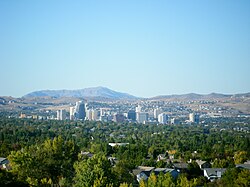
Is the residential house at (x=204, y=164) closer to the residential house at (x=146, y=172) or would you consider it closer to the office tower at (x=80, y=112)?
the residential house at (x=146, y=172)

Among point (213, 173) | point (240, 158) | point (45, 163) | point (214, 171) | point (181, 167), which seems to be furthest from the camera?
point (240, 158)

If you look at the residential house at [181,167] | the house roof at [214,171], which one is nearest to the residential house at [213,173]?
the house roof at [214,171]

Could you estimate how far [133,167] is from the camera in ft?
121

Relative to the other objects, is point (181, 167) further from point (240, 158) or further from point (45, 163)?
point (45, 163)

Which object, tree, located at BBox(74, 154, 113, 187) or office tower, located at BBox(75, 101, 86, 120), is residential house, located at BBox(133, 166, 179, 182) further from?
office tower, located at BBox(75, 101, 86, 120)

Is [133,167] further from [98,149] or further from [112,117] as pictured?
[112,117]

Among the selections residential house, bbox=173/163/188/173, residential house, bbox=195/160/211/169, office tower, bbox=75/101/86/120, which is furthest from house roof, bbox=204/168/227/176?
office tower, bbox=75/101/86/120

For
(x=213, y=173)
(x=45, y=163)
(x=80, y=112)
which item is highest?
(x=80, y=112)

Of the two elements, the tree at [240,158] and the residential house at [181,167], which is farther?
the tree at [240,158]

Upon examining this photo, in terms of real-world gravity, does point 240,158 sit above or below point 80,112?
below

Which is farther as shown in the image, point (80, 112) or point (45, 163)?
point (80, 112)

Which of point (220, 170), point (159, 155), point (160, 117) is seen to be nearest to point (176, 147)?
point (159, 155)

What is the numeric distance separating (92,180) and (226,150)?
104ft

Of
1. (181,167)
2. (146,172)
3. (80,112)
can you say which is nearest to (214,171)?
(181,167)
